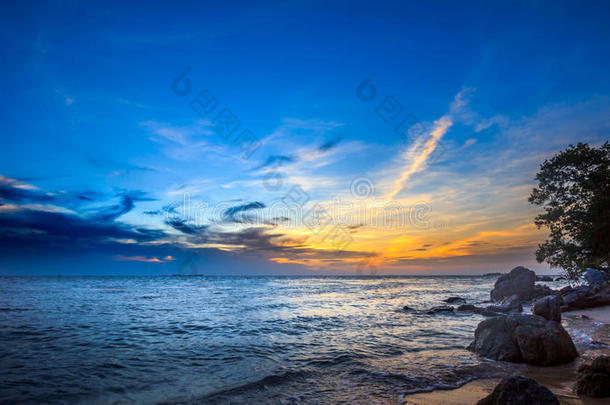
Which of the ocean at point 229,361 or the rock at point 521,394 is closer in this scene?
the rock at point 521,394

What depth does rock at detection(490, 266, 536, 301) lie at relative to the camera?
3797 cm

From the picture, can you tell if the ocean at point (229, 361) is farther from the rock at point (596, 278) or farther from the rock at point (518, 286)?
the rock at point (518, 286)

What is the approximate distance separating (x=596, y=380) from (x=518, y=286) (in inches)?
1465

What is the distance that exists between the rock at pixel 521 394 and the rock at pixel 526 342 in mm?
6499

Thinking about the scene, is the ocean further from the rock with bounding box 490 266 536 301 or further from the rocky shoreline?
the rock with bounding box 490 266 536 301

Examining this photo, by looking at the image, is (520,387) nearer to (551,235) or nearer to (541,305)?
(541,305)

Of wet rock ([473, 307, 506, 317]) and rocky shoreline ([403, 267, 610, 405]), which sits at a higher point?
rocky shoreline ([403, 267, 610, 405])

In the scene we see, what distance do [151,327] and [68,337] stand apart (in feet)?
15.3

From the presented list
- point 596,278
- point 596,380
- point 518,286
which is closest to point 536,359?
point 596,380

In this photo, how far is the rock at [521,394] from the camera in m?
6.16

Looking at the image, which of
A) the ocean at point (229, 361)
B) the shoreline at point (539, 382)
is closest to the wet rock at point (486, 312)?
the ocean at point (229, 361)

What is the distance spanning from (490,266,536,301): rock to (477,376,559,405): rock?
37715 millimetres

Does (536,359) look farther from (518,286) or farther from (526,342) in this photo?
(518,286)

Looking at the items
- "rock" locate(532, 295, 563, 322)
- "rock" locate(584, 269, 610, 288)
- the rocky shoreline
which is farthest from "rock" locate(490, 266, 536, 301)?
"rock" locate(532, 295, 563, 322)
